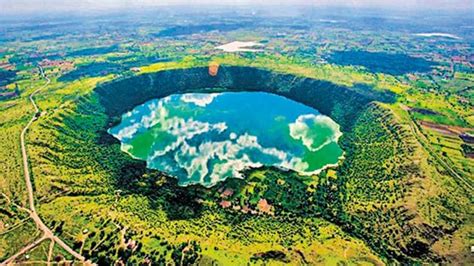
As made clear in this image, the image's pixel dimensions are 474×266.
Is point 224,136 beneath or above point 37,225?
beneath

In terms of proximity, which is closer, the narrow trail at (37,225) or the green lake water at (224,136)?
the narrow trail at (37,225)

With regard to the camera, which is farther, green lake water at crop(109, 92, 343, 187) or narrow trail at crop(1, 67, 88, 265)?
green lake water at crop(109, 92, 343, 187)

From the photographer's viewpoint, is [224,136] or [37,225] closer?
[37,225]

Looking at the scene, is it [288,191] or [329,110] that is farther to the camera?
[329,110]

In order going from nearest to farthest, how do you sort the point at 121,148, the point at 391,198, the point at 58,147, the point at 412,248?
the point at 412,248, the point at 391,198, the point at 58,147, the point at 121,148

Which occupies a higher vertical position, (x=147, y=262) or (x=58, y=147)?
(x=58, y=147)

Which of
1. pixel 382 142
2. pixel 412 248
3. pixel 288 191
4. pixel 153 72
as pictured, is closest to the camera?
pixel 412 248

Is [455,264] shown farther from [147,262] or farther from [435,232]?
[147,262]

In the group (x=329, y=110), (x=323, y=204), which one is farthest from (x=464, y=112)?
(x=323, y=204)
